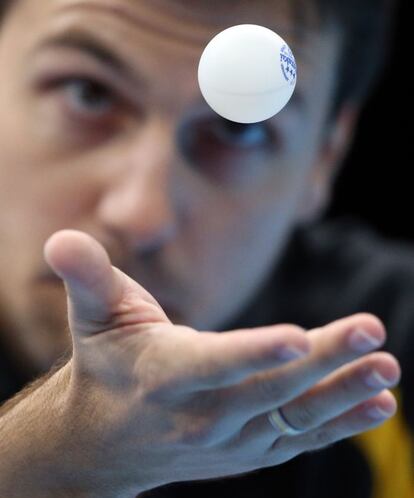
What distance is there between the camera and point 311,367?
0.34 meters

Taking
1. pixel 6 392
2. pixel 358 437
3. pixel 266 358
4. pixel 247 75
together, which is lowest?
pixel 358 437

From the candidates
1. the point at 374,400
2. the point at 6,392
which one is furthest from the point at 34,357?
the point at 374,400

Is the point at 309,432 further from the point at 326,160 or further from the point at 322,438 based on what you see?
the point at 326,160

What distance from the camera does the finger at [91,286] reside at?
0.34m

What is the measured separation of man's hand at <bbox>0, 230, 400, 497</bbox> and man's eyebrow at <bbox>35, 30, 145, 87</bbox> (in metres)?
0.39

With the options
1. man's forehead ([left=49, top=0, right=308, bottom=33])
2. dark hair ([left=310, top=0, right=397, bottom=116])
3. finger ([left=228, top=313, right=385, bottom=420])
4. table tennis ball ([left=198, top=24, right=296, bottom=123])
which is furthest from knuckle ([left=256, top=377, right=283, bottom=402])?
dark hair ([left=310, top=0, right=397, bottom=116])

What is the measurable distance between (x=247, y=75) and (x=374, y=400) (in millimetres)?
195

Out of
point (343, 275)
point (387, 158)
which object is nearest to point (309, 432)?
point (343, 275)

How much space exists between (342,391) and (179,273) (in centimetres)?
39

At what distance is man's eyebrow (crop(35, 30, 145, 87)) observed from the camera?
72 cm

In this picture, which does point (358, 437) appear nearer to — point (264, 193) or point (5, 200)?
point (264, 193)

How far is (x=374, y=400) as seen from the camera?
1.29 ft

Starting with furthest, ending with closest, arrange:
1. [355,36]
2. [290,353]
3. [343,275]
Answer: [343,275] < [355,36] < [290,353]

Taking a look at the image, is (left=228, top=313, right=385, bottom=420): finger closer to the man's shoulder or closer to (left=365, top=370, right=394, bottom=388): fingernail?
(left=365, top=370, right=394, bottom=388): fingernail
